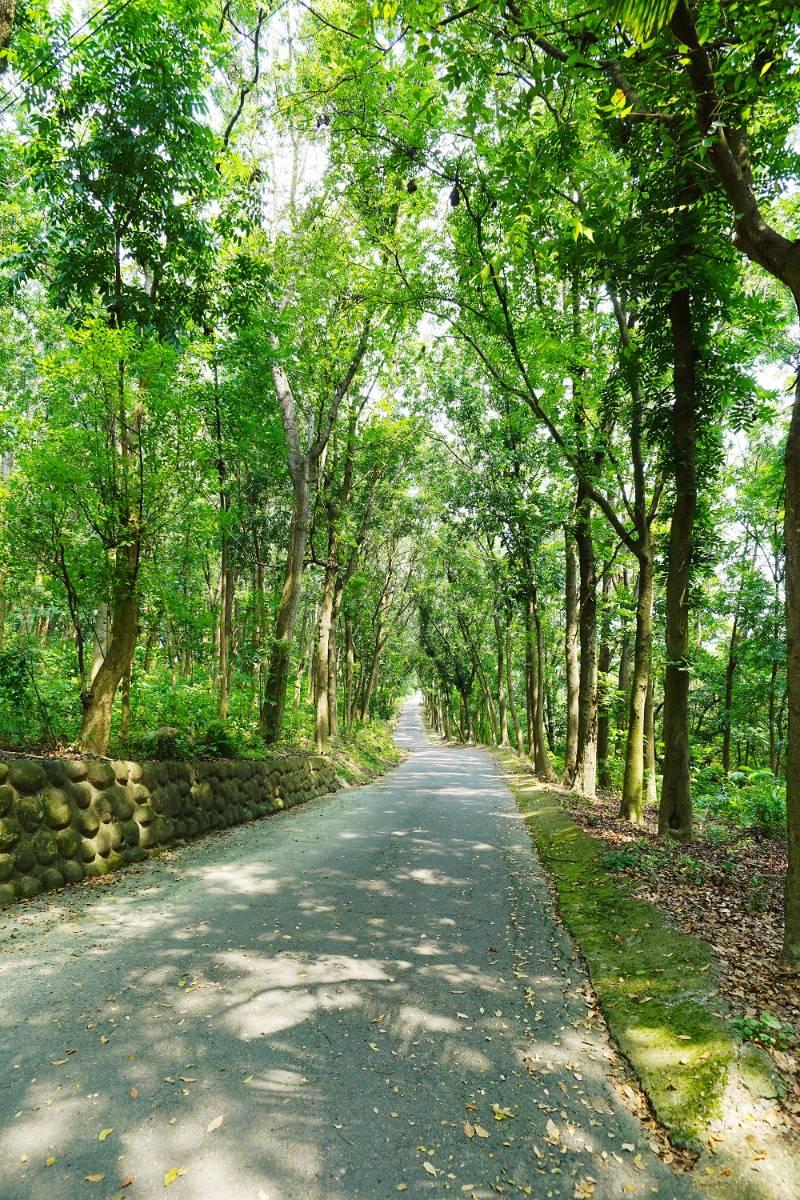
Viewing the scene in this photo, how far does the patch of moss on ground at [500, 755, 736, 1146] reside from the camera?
2977mm

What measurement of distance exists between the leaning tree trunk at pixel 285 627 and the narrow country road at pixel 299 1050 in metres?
6.60

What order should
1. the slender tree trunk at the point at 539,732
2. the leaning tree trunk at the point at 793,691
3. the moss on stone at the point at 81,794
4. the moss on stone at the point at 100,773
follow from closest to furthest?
the leaning tree trunk at the point at 793,691, the moss on stone at the point at 81,794, the moss on stone at the point at 100,773, the slender tree trunk at the point at 539,732

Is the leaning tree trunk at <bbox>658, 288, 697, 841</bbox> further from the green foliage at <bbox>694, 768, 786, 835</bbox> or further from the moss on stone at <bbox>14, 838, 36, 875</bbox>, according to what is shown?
the moss on stone at <bbox>14, 838, 36, 875</bbox>

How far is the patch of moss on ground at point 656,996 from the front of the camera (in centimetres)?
298

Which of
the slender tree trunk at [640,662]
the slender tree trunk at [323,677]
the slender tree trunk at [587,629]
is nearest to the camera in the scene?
the slender tree trunk at [640,662]

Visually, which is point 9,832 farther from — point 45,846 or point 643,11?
point 643,11

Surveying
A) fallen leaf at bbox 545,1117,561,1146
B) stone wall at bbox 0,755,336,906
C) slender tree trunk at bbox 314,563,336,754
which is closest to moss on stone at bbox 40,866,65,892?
stone wall at bbox 0,755,336,906

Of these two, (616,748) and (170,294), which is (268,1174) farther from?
(616,748)

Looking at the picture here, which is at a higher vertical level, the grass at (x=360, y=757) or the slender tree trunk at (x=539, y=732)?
the slender tree trunk at (x=539, y=732)

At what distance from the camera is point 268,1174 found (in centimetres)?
241

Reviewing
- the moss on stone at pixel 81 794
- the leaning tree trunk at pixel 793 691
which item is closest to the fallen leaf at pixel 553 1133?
the leaning tree trunk at pixel 793 691

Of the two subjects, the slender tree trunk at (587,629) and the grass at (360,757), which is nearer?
the slender tree trunk at (587,629)

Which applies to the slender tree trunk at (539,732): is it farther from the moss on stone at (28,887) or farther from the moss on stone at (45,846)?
the moss on stone at (28,887)

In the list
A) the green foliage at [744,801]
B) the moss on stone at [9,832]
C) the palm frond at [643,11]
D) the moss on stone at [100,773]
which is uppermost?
the palm frond at [643,11]
